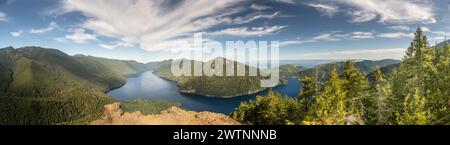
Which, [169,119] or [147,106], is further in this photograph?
[147,106]

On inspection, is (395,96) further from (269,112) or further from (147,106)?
(147,106)

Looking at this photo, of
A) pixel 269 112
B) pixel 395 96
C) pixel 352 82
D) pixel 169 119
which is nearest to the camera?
pixel 169 119

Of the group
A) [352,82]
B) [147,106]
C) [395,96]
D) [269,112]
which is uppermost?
[352,82]

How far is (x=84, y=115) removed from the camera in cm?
18500

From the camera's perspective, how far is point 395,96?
86.2 ft

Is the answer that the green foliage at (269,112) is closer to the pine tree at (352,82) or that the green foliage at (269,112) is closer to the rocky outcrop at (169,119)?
the pine tree at (352,82)

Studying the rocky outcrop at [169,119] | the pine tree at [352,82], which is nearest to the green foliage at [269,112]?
the pine tree at [352,82]

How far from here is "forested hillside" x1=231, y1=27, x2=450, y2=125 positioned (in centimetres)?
1734

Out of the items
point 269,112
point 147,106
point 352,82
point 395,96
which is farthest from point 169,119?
point 147,106

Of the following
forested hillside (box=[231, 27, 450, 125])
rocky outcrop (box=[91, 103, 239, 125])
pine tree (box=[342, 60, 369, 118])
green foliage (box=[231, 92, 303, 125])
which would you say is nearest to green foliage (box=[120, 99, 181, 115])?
green foliage (box=[231, 92, 303, 125])

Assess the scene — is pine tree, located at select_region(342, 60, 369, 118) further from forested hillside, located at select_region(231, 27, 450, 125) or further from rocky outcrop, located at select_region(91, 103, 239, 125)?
rocky outcrop, located at select_region(91, 103, 239, 125)
